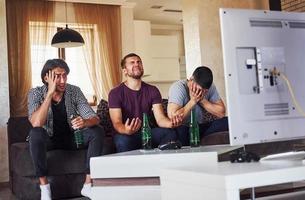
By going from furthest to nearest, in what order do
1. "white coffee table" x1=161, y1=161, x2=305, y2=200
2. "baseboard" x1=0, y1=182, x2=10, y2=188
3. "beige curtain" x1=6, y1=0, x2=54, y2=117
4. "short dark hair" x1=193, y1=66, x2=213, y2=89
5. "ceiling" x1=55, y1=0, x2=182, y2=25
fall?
"ceiling" x1=55, y1=0, x2=182, y2=25, "beige curtain" x1=6, y1=0, x2=54, y2=117, "baseboard" x1=0, y1=182, x2=10, y2=188, "short dark hair" x1=193, y1=66, x2=213, y2=89, "white coffee table" x1=161, y1=161, x2=305, y2=200

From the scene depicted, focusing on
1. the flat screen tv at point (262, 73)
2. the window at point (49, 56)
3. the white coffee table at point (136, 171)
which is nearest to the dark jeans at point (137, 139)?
the white coffee table at point (136, 171)

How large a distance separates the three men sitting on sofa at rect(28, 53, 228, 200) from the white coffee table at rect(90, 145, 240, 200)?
1.01 metres

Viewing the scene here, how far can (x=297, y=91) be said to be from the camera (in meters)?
1.26

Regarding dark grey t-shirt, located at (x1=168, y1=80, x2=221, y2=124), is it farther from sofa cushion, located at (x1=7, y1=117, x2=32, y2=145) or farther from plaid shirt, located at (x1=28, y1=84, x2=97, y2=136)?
sofa cushion, located at (x1=7, y1=117, x2=32, y2=145)

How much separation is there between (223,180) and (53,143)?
96.6 inches

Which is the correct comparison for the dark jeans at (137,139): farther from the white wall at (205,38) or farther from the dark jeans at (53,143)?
the white wall at (205,38)

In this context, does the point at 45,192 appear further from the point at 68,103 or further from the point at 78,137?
the point at 68,103

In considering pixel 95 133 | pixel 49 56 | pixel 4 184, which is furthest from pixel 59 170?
pixel 49 56

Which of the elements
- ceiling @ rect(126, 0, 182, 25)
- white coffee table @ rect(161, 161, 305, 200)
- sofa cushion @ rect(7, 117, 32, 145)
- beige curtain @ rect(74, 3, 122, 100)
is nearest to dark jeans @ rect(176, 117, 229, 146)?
sofa cushion @ rect(7, 117, 32, 145)

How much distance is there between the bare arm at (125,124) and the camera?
9.37 feet

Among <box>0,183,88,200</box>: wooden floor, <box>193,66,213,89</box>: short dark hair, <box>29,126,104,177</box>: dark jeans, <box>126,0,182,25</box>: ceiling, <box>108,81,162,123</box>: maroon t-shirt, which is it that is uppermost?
<box>126,0,182,25</box>: ceiling

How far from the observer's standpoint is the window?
244 inches

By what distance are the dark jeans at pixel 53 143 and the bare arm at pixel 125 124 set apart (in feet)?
0.50

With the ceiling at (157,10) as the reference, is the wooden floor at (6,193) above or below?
below
